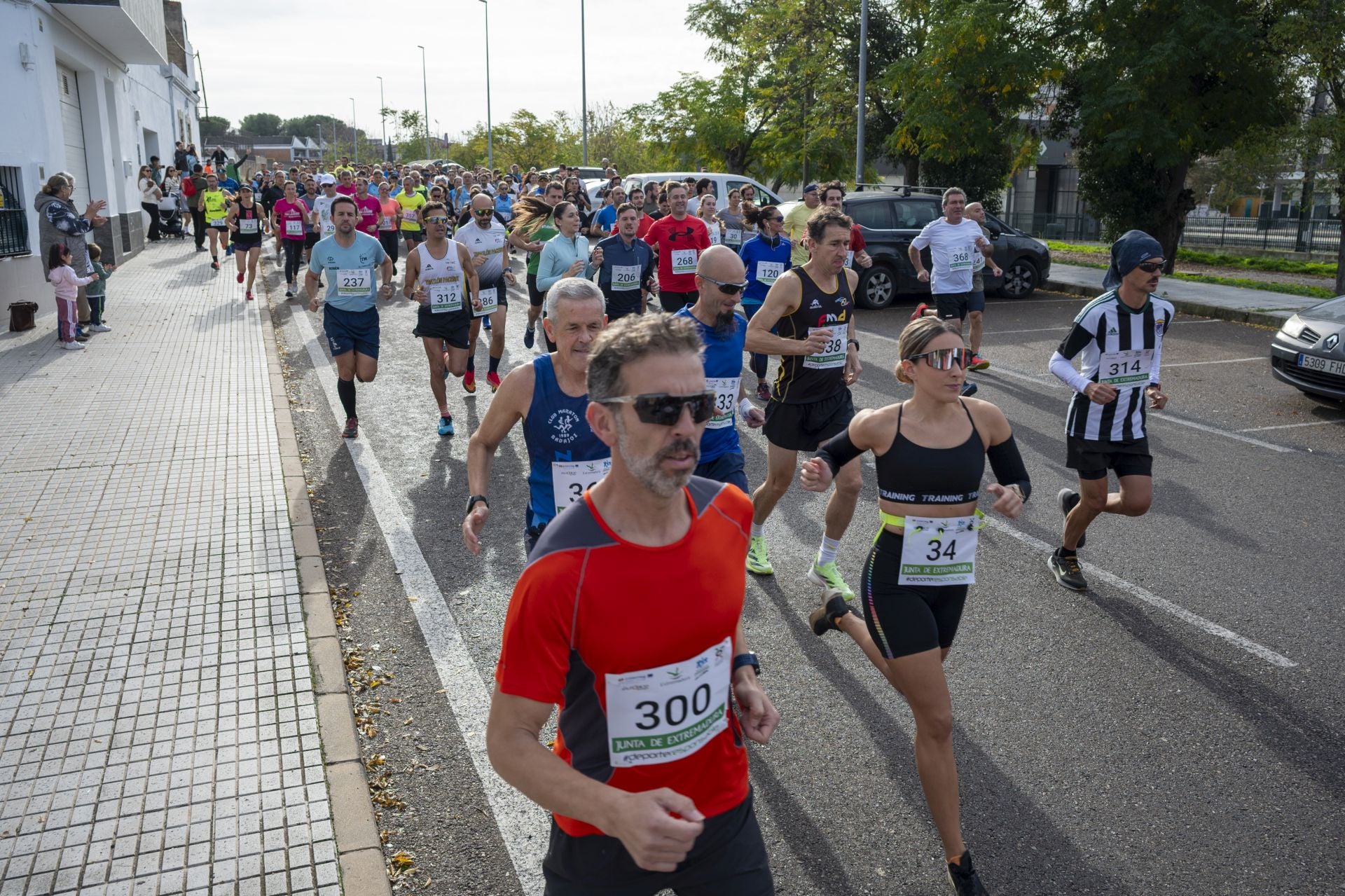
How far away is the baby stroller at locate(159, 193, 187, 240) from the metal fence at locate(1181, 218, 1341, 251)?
29.2 metres

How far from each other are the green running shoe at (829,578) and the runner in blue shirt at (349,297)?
16.1 feet

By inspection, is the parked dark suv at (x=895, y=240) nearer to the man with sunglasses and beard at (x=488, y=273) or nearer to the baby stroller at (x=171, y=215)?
the man with sunglasses and beard at (x=488, y=273)

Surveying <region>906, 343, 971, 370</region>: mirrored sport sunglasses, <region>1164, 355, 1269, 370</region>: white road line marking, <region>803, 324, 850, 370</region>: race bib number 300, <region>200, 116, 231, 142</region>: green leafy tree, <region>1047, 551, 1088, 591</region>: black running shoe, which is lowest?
<region>1047, 551, 1088, 591</region>: black running shoe

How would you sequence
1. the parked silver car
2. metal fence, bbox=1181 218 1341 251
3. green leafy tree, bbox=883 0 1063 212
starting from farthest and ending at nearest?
metal fence, bbox=1181 218 1341 251
green leafy tree, bbox=883 0 1063 212
the parked silver car

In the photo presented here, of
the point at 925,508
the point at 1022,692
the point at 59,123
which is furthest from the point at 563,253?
the point at 59,123

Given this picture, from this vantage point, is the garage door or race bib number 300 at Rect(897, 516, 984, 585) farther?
the garage door

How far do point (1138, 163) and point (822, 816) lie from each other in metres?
24.3

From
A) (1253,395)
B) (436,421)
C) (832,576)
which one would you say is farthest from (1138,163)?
(832,576)

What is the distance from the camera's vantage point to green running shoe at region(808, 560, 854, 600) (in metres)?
5.95

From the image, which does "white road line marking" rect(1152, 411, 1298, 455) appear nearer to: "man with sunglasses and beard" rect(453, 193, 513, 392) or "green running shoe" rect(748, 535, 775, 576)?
"green running shoe" rect(748, 535, 775, 576)

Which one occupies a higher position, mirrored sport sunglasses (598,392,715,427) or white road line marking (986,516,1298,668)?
mirrored sport sunglasses (598,392,715,427)

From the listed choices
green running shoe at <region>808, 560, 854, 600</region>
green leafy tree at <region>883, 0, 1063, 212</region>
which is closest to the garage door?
green leafy tree at <region>883, 0, 1063, 212</region>

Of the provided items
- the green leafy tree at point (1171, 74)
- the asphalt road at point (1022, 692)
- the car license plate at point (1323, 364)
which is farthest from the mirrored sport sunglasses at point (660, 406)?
the green leafy tree at point (1171, 74)

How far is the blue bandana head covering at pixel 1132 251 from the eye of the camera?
5.77 meters
